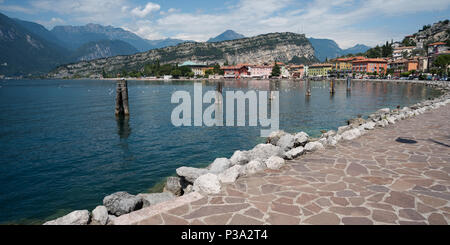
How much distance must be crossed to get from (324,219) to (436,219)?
188 centimetres

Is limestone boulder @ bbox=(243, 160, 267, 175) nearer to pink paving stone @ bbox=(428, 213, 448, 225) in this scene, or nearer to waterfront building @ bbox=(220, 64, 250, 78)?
pink paving stone @ bbox=(428, 213, 448, 225)

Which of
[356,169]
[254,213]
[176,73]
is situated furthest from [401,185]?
[176,73]

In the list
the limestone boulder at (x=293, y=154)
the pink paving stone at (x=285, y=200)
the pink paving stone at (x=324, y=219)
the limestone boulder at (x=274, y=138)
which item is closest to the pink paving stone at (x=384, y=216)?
the pink paving stone at (x=324, y=219)

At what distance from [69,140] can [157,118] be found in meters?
10.2

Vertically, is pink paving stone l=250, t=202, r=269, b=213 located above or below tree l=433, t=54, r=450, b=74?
below

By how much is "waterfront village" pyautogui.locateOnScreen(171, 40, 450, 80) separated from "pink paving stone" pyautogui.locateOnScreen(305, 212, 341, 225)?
102743 millimetres

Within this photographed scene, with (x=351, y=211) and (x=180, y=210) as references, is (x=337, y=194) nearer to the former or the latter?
(x=351, y=211)

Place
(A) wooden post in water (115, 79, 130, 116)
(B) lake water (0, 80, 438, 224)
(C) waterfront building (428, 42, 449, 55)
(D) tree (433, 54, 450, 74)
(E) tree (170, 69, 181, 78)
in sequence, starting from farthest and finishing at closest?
(E) tree (170, 69, 181, 78) → (C) waterfront building (428, 42, 449, 55) → (D) tree (433, 54, 450, 74) → (A) wooden post in water (115, 79, 130, 116) → (B) lake water (0, 80, 438, 224)

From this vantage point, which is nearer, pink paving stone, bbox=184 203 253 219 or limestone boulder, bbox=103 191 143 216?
pink paving stone, bbox=184 203 253 219

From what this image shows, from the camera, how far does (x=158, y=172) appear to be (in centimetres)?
1277

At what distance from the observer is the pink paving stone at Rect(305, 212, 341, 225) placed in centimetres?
450

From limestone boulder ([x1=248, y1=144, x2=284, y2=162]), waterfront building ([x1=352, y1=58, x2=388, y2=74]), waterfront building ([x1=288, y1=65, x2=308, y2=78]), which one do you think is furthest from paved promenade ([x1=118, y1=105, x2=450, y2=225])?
waterfront building ([x1=288, y1=65, x2=308, y2=78])

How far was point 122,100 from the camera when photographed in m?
29.8
